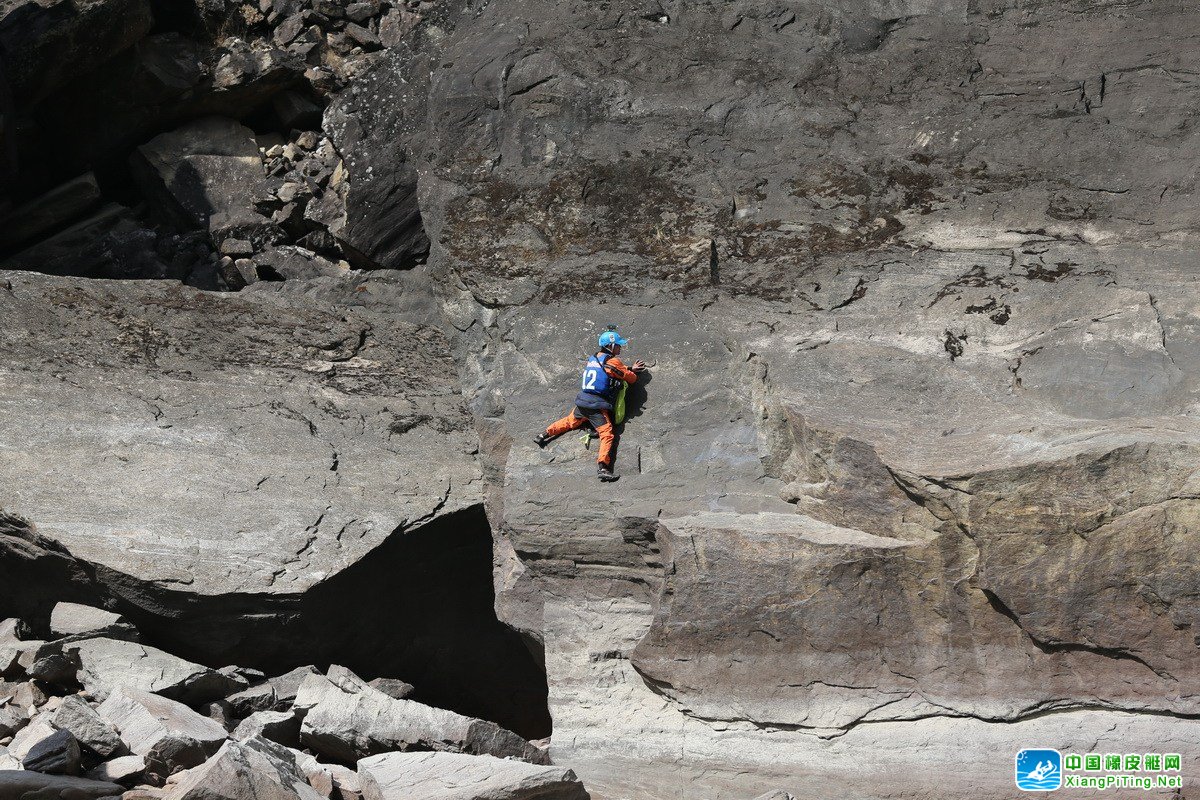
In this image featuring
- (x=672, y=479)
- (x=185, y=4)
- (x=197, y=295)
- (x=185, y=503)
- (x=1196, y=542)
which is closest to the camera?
(x=1196, y=542)

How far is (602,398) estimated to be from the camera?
595 cm

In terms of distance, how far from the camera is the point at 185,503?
20.7ft

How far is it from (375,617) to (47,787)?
2294 millimetres

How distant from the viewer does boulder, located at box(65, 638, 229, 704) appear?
5.70 metres

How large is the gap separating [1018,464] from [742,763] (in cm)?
173

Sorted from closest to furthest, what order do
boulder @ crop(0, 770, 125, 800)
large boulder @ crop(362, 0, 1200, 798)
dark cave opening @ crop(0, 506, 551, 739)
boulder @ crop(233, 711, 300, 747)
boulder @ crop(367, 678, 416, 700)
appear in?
boulder @ crop(0, 770, 125, 800)
large boulder @ crop(362, 0, 1200, 798)
boulder @ crop(233, 711, 300, 747)
dark cave opening @ crop(0, 506, 551, 739)
boulder @ crop(367, 678, 416, 700)

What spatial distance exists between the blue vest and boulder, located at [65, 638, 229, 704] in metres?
2.26

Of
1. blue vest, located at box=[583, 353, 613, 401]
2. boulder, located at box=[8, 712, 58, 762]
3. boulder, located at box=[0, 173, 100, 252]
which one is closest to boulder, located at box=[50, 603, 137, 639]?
boulder, located at box=[8, 712, 58, 762]

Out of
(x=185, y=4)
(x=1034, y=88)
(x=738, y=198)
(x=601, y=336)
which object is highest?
(x=185, y=4)

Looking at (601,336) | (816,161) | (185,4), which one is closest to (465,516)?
(601,336)

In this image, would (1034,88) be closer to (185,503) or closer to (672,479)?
(672,479)

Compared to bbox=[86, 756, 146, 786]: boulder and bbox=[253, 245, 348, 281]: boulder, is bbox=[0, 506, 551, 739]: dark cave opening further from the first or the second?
bbox=[253, 245, 348, 281]: boulder

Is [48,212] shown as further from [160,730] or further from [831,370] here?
[831,370]

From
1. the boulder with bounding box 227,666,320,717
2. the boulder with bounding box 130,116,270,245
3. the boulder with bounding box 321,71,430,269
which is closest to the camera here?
the boulder with bounding box 227,666,320,717
